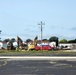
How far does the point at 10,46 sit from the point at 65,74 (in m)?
76.0

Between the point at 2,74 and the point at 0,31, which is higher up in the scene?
the point at 0,31

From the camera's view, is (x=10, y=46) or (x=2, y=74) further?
(x=10, y=46)

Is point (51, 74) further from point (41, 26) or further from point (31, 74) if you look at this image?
point (41, 26)

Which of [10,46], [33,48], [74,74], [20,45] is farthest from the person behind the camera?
[20,45]

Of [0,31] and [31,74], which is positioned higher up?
[0,31]

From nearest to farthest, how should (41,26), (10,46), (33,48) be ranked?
1. (41,26)
2. (33,48)
3. (10,46)

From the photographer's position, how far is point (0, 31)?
292 feet

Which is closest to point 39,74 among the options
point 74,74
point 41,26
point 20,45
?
point 74,74

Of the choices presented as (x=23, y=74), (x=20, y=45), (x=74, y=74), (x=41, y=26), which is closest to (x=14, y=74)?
(x=23, y=74)

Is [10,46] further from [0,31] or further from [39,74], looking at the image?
[39,74]

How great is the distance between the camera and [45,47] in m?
87.6

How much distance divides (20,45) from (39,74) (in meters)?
81.8

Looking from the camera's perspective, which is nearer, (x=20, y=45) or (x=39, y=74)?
(x=39, y=74)

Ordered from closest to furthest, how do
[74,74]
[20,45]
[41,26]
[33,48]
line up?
[74,74] < [41,26] < [33,48] < [20,45]
